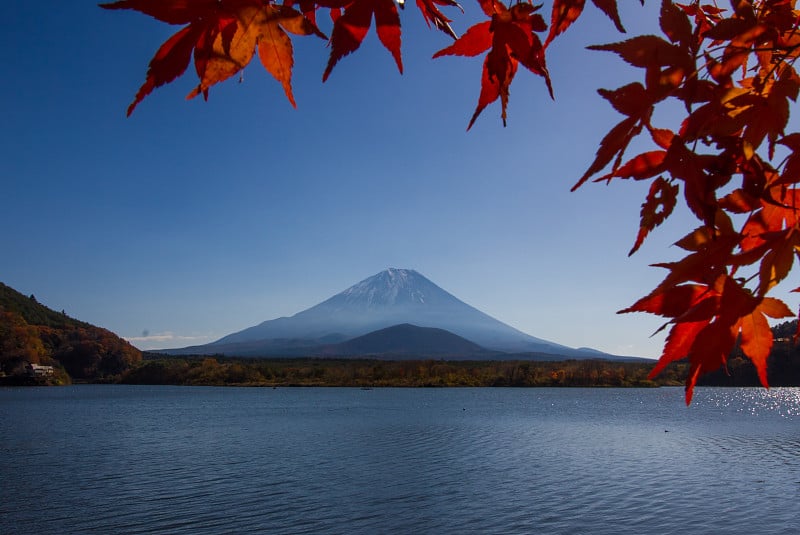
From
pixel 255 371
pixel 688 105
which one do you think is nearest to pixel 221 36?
pixel 688 105

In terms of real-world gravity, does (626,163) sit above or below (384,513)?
above

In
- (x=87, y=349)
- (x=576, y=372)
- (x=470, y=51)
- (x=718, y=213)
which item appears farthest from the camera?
(x=87, y=349)

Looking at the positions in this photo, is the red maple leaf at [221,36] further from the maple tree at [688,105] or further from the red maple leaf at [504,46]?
the red maple leaf at [504,46]

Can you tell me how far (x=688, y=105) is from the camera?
738 mm

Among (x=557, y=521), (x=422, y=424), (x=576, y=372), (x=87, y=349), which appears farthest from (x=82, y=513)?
(x=87, y=349)

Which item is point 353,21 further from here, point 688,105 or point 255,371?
point 255,371

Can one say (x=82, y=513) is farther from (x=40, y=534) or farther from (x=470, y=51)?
(x=470, y=51)

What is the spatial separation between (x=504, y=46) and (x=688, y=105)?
0.90 ft

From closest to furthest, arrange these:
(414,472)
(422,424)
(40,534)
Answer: (40,534) < (414,472) < (422,424)

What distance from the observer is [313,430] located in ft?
119

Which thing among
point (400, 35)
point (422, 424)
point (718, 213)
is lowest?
point (422, 424)

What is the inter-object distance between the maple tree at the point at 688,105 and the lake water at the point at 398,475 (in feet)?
53.6

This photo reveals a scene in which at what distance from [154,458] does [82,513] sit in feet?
29.6

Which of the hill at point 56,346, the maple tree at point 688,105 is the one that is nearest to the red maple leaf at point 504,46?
the maple tree at point 688,105
